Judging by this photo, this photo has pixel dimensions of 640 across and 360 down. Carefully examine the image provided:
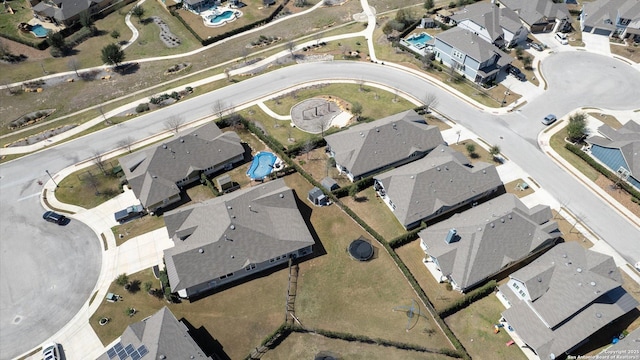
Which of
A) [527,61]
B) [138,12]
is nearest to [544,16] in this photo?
[527,61]

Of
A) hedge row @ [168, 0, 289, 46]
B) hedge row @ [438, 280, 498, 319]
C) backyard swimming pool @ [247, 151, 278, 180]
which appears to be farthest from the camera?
hedge row @ [168, 0, 289, 46]

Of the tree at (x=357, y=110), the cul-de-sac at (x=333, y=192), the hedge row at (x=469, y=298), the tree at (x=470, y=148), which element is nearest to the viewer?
the cul-de-sac at (x=333, y=192)

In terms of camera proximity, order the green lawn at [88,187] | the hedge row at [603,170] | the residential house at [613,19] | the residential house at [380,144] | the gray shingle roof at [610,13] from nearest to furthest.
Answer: the hedge row at [603,170]
the green lawn at [88,187]
the residential house at [380,144]
the gray shingle roof at [610,13]
the residential house at [613,19]

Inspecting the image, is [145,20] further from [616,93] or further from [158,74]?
[616,93]

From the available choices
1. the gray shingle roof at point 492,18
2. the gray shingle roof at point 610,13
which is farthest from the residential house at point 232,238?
the gray shingle roof at point 610,13

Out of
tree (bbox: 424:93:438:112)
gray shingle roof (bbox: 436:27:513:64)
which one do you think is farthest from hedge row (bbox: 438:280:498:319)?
gray shingle roof (bbox: 436:27:513:64)

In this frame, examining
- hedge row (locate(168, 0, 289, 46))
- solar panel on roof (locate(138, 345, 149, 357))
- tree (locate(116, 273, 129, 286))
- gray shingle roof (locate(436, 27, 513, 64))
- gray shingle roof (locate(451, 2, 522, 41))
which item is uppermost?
gray shingle roof (locate(451, 2, 522, 41))

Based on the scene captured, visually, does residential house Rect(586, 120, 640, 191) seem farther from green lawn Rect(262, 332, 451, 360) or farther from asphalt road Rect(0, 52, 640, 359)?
green lawn Rect(262, 332, 451, 360)

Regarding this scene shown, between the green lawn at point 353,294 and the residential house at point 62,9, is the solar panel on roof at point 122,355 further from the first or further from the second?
the residential house at point 62,9
